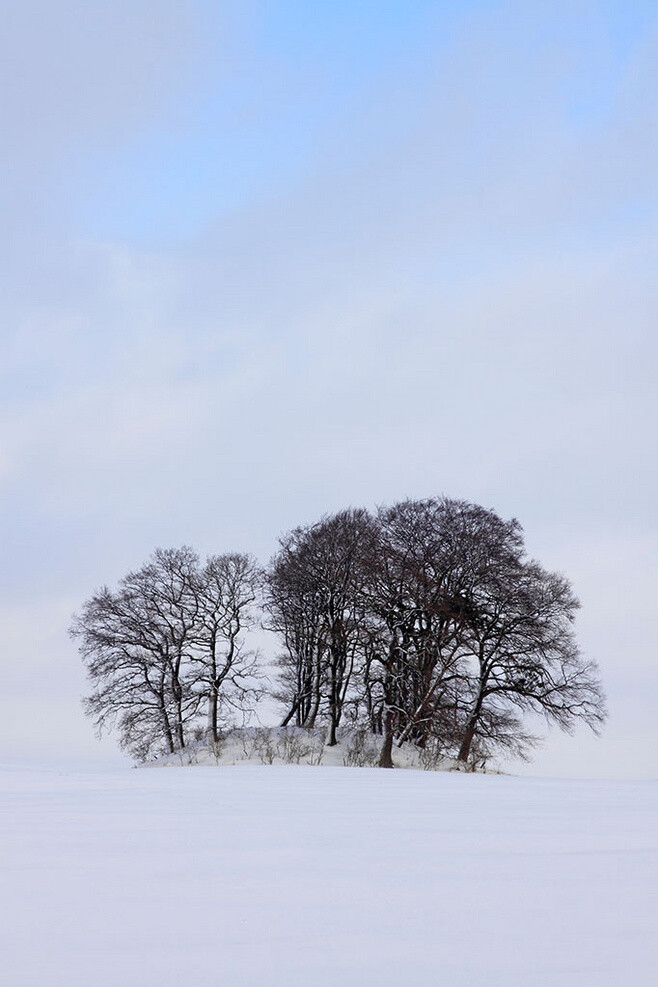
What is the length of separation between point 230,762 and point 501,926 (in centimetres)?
3403

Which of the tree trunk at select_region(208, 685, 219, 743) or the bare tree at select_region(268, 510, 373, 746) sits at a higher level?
the bare tree at select_region(268, 510, 373, 746)

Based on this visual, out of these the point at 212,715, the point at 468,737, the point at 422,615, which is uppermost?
the point at 422,615

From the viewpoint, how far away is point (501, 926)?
6184 mm

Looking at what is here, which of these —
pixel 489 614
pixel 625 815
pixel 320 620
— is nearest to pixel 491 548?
pixel 489 614

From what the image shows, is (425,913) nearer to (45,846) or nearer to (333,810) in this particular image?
(45,846)

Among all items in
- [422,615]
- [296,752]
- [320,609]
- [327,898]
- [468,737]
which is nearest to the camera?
[327,898]

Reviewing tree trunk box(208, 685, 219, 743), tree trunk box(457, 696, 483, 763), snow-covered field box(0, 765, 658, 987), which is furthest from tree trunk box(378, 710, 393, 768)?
snow-covered field box(0, 765, 658, 987)

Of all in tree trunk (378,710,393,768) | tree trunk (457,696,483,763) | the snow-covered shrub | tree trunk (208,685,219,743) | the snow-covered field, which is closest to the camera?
the snow-covered field

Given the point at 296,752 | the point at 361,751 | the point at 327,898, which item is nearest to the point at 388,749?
the point at 361,751

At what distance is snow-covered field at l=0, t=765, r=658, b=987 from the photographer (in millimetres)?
5273

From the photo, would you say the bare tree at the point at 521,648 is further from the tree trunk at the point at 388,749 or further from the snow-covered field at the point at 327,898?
the snow-covered field at the point at 327,898

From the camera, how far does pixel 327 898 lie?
7016 millimetres

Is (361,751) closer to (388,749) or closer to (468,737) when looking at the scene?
(388,749)

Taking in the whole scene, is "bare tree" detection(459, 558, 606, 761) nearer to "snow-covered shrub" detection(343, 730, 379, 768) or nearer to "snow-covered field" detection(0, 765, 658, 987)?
"snow-covered shrub" detection(343, 730, 379, 768)
